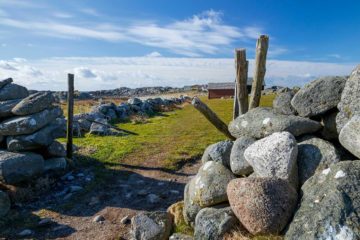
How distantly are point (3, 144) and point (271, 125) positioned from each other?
13118 mm

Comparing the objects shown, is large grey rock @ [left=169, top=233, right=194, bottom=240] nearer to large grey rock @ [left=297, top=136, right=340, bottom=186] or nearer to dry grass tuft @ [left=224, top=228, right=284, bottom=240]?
dry grass tuft @ [left=224, top=228, right=284, bottom=240]

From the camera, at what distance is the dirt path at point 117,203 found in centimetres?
1138

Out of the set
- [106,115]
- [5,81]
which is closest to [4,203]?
[5,81]

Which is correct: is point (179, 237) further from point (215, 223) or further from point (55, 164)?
point (55, 164)

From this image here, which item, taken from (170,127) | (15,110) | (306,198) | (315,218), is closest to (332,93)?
(306,198)

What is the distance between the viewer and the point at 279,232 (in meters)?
7.26

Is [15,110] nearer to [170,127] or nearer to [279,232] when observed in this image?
[279,232]

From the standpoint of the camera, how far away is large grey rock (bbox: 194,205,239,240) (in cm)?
821

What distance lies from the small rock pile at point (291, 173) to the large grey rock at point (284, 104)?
0.03 metres

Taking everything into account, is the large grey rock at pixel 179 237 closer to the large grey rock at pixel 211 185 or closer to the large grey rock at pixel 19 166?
the large grey rock at pixel 211 185

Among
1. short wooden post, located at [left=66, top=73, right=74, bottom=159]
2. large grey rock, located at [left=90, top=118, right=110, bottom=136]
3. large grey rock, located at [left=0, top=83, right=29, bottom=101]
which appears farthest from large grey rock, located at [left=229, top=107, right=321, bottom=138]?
large grey rock, located at [left=90, top=118, right=110, bottom=136]

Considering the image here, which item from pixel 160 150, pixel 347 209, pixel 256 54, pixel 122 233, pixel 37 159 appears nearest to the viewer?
pixel 347 209

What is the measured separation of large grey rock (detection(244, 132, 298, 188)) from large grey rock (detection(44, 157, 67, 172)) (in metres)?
11.1

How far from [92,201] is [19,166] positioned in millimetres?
3650
